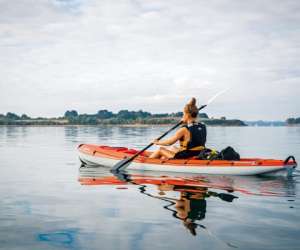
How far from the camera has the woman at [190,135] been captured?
489 inches

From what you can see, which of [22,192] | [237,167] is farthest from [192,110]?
[22,192]

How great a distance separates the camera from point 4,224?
672 centimetres

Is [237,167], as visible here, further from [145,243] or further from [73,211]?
[145,243]

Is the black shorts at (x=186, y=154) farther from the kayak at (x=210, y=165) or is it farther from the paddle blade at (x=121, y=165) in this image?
the paddle blade at (x=121, y=165)

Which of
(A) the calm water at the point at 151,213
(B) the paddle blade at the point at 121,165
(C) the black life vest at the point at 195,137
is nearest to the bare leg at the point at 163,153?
(C) the black life vest at the point at 195,137

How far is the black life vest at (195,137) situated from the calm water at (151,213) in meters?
1.20

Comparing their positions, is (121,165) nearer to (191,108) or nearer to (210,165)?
(210,165)

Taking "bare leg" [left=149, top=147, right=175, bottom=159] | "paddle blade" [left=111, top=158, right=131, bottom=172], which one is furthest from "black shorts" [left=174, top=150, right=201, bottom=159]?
"paddle blade" [left=111, top=158, right=131, bottom=172]

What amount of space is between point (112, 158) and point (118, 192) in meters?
4.98

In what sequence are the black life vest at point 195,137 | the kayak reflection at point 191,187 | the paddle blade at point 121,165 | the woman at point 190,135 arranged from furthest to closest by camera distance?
the paddle blade at point 121,165, the black life vest at point 195,137, the woman at point 190,135, the kayak reflection at point 191,187

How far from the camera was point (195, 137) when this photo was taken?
12.7m

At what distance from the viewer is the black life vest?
495 inches

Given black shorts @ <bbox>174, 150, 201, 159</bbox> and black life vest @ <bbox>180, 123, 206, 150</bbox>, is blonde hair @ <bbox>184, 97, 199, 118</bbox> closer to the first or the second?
black life vest @ <bbox>180, 123, 206, 150</bbox>

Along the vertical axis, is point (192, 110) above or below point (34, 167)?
above
